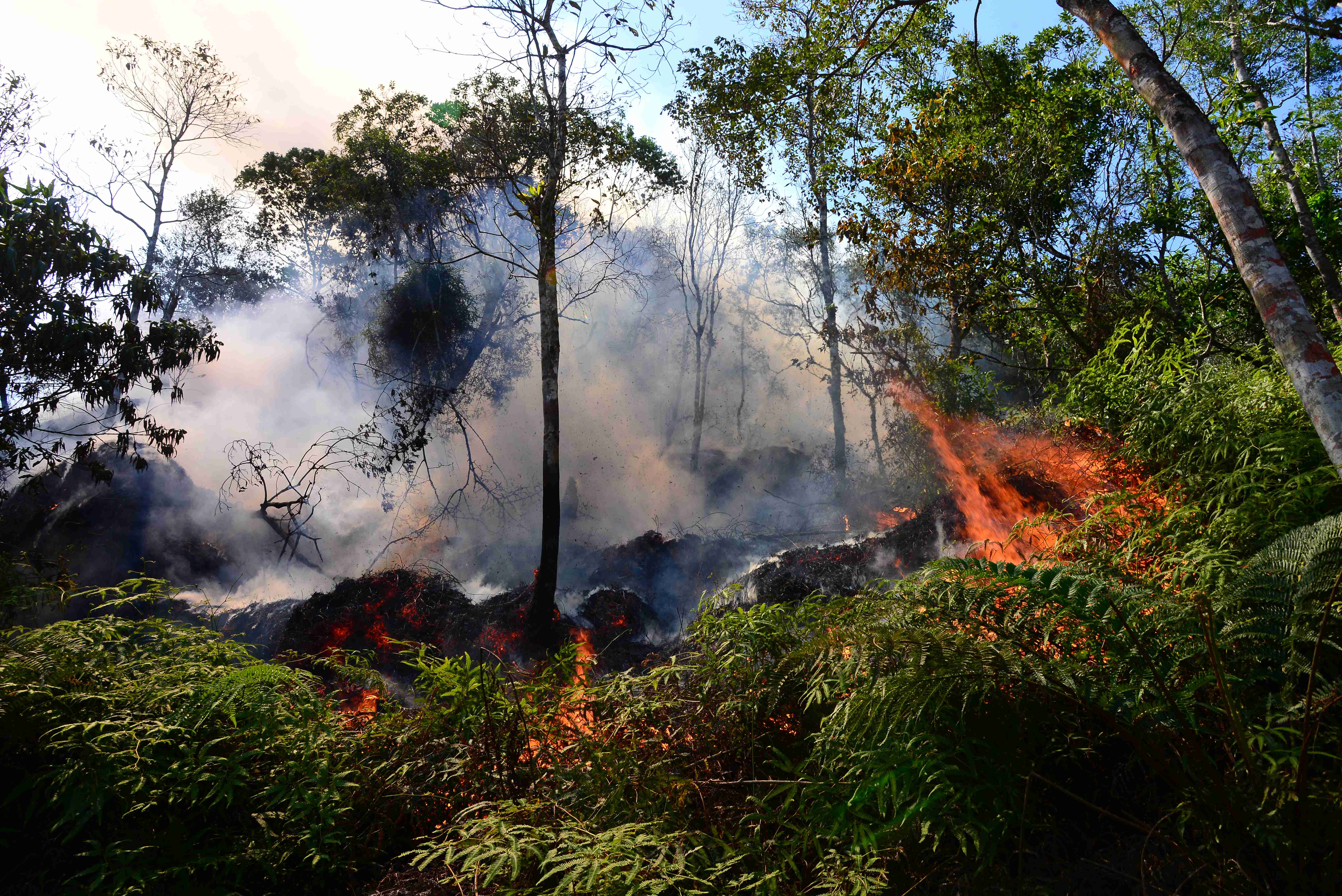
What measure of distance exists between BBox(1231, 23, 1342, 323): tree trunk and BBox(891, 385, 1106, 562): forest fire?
9.13 ft

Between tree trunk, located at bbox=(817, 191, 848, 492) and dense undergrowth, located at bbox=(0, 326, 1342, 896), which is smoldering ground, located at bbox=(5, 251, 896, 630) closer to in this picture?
tree trunk, located at bbox=(817, 191, 848, 492)

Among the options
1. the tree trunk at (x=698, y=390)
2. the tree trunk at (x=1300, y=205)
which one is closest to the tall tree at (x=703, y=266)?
the tree trunk at (x=698, y=390)

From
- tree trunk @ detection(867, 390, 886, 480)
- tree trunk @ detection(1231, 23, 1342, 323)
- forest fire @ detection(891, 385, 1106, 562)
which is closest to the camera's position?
forest fire @ detection(891, 385, 1106, 562)

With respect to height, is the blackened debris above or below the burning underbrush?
above

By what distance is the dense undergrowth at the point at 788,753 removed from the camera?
53.4 inches

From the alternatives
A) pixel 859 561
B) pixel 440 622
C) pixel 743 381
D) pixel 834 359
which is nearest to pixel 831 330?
pixel 834 359

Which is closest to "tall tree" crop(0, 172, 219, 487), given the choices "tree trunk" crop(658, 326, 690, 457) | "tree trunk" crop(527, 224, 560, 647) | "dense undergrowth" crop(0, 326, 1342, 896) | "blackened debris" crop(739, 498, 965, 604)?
"tree trunk" crop(527, 224, 560, 647)

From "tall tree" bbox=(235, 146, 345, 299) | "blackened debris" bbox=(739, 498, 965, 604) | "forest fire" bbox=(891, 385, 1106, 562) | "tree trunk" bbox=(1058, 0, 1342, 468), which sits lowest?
"blackened debris" bbox=(739, 498, 965, 604)

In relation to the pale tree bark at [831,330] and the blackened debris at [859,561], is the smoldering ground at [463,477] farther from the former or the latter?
the blackened debris at [859,561]

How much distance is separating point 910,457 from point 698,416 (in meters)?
6.69

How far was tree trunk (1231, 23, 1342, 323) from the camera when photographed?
6.05 m

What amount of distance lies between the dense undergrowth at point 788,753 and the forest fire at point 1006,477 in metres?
0.94

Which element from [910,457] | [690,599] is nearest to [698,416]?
[910,457]

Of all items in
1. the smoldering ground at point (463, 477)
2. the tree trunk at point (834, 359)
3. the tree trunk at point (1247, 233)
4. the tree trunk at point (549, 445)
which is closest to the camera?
the tree trunk at point (1247, 233)
